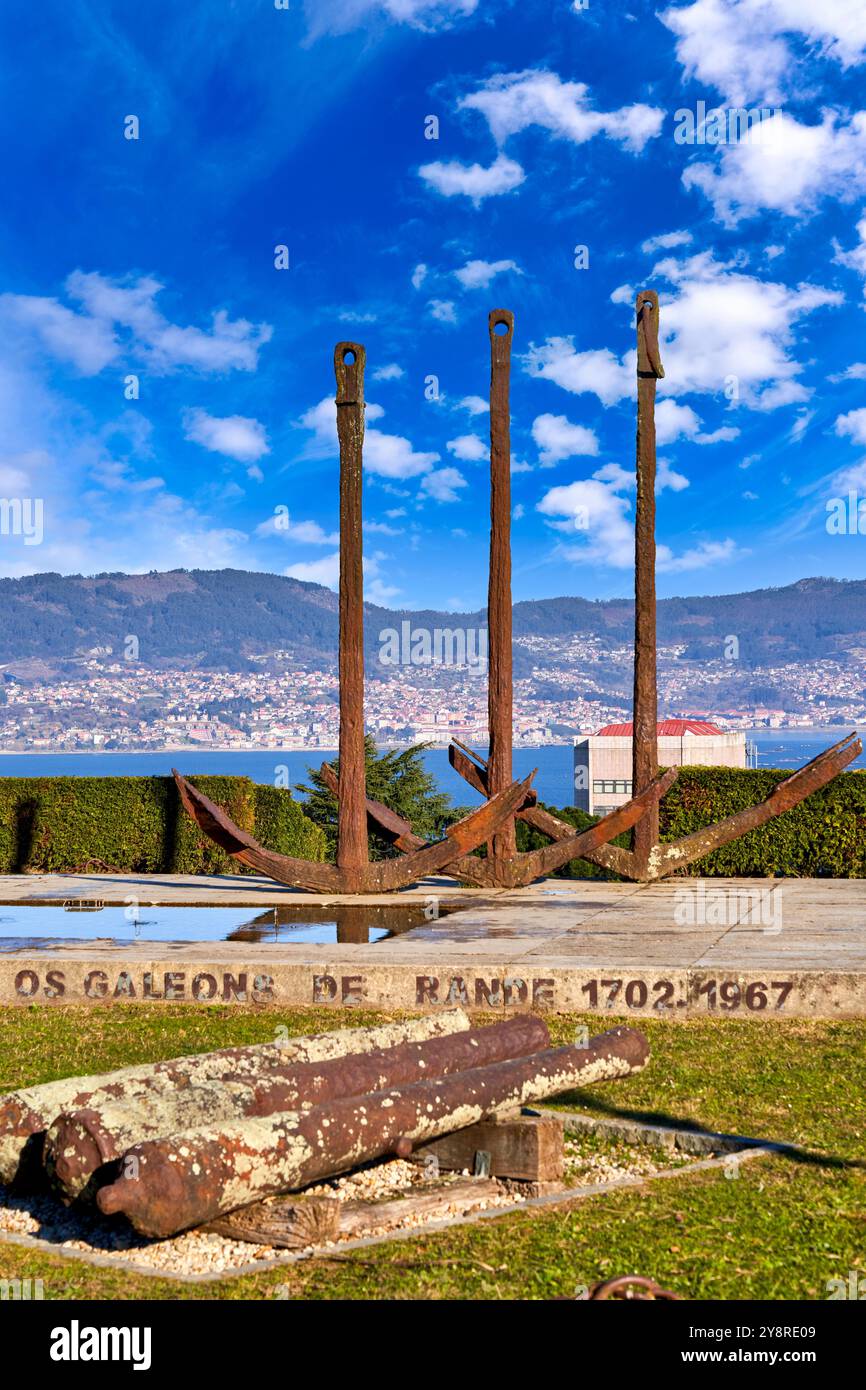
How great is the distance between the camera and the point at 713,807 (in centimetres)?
1481

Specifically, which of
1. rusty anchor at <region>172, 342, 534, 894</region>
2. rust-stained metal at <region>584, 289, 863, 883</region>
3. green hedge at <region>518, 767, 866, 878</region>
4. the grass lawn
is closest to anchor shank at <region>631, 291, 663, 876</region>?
rust-stained metal at <region>584, 289, 863, 883</region>

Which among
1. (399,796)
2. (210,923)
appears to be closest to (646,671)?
(210,923)

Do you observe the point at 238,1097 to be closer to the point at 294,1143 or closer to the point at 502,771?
the point at 294,1143

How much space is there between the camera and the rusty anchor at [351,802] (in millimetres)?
10930

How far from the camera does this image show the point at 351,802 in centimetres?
1187

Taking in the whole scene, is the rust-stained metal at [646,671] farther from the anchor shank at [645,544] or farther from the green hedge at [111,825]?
the green hedge at [111,825]

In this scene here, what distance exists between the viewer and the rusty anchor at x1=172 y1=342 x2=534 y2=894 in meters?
10.9

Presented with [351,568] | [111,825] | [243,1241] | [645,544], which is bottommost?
[243,1241]

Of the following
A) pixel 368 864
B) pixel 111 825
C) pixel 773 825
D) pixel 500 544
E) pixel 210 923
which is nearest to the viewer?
pixel 210 923

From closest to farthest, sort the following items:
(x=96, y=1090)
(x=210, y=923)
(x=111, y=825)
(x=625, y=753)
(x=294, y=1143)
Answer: (x=294, y=1143) → (x=96, y=1090) → (x=210, y=923) → (x=111, y=825) → (x=625, y=753)

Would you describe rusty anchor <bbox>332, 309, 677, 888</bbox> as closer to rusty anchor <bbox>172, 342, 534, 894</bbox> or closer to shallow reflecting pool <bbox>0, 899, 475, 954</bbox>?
rusty anchor <bbox>172, 342, 534, 894</bbox>

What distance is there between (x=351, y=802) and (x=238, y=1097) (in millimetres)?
7711

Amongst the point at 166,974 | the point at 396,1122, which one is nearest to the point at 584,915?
Result: the point at 166,974
